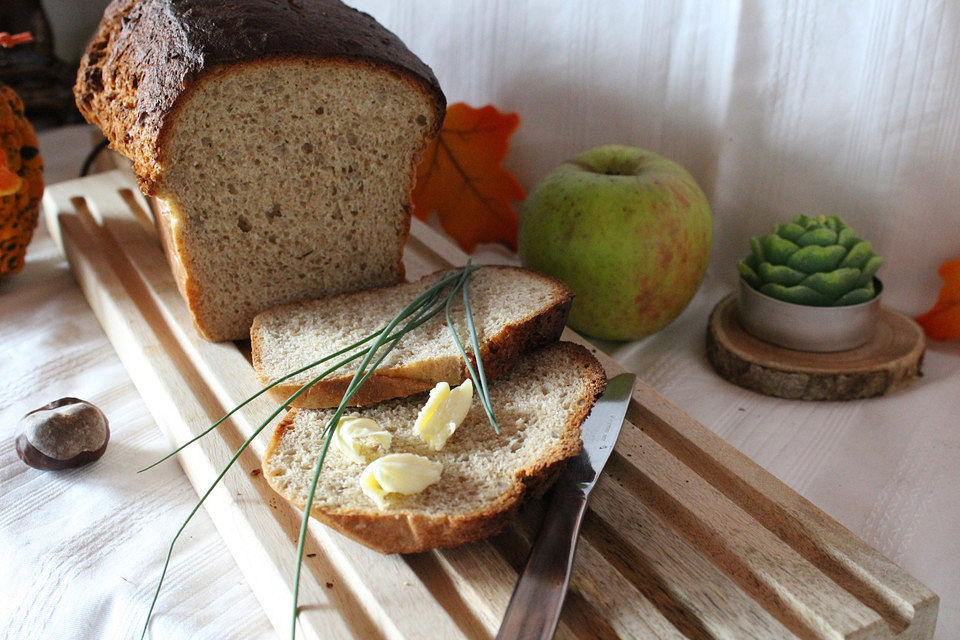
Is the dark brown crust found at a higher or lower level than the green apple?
higher

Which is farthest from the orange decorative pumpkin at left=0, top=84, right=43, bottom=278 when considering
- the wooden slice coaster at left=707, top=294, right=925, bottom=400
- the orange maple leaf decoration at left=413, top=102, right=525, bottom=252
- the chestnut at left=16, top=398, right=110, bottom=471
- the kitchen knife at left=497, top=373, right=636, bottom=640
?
the wooden slice coaster at left=707, top=294, right=925, bottom=400

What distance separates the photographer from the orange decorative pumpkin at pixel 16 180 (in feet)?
5.76

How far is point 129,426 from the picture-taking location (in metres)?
1.51

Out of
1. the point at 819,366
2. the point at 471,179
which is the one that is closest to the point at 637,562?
the point at 819,366

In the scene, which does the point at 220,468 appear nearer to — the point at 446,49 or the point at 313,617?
the point at 313,617

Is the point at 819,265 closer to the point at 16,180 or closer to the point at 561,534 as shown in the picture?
the point at 561,534

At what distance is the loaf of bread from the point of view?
1.41m

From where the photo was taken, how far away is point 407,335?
142cm

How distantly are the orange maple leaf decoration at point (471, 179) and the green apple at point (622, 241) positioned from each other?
1.36ft

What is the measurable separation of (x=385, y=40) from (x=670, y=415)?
0.91 meters

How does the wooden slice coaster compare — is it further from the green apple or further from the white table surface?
the green apple

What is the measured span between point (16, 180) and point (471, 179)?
110 cm

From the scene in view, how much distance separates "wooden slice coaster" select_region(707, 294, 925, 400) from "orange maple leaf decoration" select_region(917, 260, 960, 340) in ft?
0.30

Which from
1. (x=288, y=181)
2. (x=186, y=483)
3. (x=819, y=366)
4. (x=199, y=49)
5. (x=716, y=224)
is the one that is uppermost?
(x=199, y=49)
